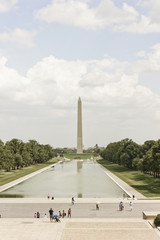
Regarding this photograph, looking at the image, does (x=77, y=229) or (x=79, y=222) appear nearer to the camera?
(x=77, y=229)

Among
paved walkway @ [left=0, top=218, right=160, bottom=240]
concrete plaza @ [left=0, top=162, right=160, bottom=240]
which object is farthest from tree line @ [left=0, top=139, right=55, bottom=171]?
paved walkway @ [left=0, top=218, right=160, bottom=240]

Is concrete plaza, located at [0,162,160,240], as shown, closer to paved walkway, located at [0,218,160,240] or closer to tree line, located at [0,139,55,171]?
paved walkway, located at [0,218,160,240]

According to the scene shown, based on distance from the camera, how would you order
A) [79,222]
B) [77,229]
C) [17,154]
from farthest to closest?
[17,154]
[79,222]
[77,229]

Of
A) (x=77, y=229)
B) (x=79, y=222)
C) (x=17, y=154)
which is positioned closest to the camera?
(x=77, y=229)

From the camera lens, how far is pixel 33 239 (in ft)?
73.4

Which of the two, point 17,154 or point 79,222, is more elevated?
point 17,154

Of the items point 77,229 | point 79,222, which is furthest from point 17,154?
point 77,229

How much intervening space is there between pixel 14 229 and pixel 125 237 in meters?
8.95

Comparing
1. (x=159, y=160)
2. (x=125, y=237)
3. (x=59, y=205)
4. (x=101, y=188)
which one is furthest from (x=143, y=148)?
(x=125, y=237)

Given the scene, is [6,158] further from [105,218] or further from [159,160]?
[105,218]

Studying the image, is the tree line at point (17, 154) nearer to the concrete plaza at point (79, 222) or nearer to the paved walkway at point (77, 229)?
the concrete plaza at point (79, 222)

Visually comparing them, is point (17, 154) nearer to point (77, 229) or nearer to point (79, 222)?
point (79, 222)

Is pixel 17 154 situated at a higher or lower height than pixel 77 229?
higher

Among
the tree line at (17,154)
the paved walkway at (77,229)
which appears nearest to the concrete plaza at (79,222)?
the paved walkway at (77,229)
